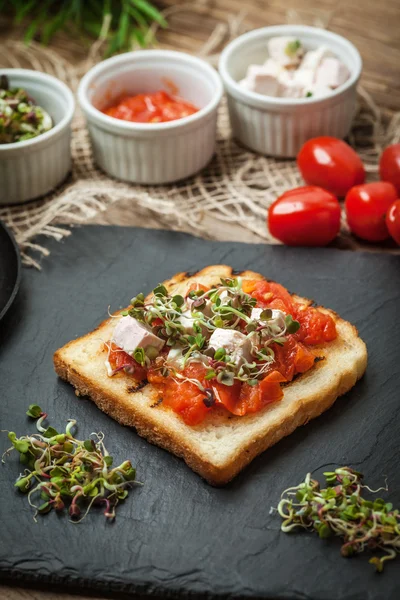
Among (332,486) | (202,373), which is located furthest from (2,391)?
(332,486)

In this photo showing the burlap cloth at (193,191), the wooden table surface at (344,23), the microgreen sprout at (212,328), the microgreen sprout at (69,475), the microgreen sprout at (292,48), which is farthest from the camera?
the wooden table surface at (344,23)

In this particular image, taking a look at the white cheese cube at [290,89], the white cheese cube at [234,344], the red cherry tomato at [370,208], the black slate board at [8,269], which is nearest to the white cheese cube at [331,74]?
the white cheese cube at [290,89]

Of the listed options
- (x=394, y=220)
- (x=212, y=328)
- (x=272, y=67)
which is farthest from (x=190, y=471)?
(x=272, y=67)

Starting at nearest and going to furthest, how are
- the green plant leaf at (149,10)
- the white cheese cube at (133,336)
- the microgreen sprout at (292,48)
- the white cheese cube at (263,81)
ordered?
the white cheese cube at (133,336) < the white cheese cube at (263,81) < the microgreen sprout at (292,48) < the green plant leaf at (149,10)

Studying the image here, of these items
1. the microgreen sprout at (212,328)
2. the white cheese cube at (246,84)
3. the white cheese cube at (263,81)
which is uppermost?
the white cheese cube at (263,81)

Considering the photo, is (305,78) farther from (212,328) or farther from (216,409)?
(216,409)

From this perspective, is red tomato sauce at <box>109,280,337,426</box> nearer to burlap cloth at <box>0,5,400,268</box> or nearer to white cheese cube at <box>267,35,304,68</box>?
burlap cloth at <box>0,5,400,268</box>

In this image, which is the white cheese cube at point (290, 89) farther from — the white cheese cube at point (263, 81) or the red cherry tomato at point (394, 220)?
the red cherry tomato at point (394, 220)
